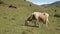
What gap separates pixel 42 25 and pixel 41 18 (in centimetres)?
79

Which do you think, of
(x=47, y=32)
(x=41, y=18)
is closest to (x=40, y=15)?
(x=41, y=18)

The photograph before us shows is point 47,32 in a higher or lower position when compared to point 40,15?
lower

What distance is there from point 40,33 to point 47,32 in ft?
3.63

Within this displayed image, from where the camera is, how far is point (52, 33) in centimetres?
1852

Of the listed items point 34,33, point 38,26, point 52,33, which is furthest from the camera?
point 38,26

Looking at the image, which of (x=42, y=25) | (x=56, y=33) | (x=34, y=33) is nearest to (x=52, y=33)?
(x=56, y=33)

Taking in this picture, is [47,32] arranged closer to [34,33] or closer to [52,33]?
[52,33]

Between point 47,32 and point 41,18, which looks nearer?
point 47,32

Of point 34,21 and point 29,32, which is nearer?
point 29,32

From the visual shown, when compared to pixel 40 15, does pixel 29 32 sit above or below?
below

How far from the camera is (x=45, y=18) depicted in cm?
2208

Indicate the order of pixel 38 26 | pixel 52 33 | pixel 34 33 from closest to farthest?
pixel 34 33 → pixel 52 33 → pixel 38 26

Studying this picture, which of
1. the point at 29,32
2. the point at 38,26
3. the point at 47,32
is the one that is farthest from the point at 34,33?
the point at 38,26

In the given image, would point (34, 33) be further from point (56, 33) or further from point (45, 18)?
point (45, 18)
